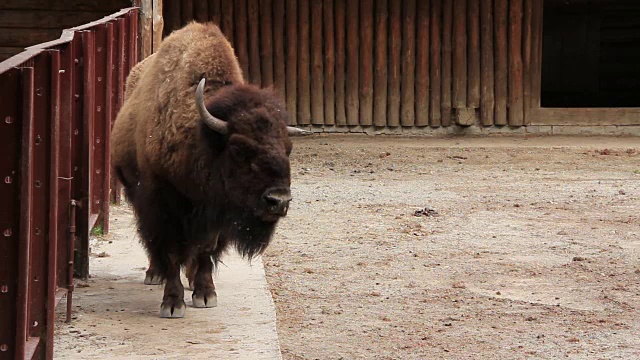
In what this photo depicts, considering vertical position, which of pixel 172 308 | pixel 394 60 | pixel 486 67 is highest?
pixel 394 60

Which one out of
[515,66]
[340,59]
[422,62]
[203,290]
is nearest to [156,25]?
[340,59]

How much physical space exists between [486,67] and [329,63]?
2205mm

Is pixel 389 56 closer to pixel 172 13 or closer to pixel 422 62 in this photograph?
pixel 422 62

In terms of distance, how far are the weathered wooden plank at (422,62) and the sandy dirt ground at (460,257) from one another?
177 cm

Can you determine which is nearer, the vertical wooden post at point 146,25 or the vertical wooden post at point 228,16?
the vertical wooden post at point 146,25

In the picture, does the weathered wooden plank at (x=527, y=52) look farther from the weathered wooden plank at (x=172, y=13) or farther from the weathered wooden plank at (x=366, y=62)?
the weathered wooden plank at (x=172, y=13)

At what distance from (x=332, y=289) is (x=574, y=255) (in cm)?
207

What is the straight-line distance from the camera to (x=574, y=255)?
27.2 ft

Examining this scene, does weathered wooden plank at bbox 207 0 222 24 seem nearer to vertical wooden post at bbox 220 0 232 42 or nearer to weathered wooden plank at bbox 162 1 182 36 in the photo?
vertical wooden post at bbox 220 0 232 42

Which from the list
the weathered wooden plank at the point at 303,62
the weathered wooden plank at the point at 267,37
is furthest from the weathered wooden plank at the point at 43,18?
the weathered wooden plank at the point at 303,62

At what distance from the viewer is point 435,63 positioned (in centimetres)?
1572

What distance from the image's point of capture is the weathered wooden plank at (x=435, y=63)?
15.7m

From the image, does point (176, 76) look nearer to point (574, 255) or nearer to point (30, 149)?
point (30, 149)

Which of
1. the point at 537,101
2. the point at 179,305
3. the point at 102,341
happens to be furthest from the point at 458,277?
the point at 537,101
